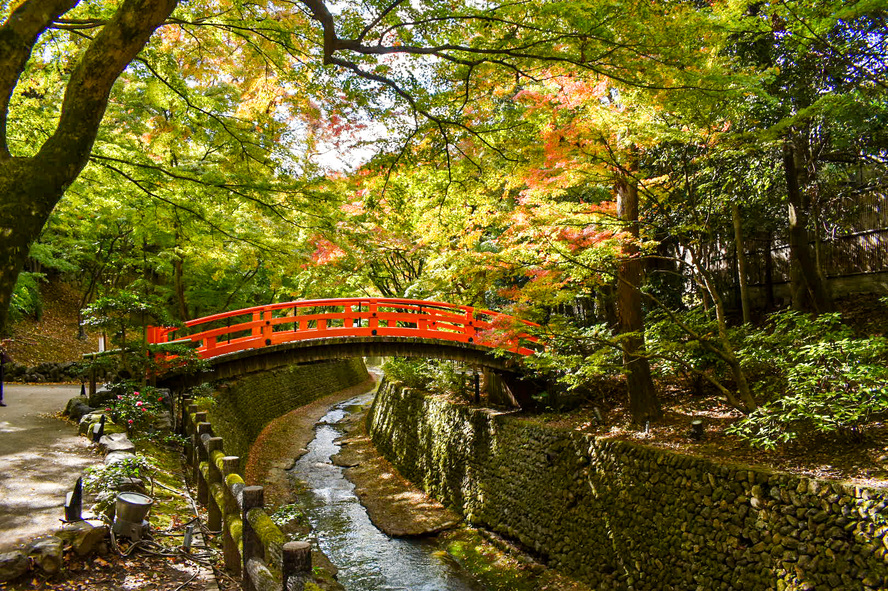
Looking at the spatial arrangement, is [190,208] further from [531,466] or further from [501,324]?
[531,466]

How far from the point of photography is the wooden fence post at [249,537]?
148 inches

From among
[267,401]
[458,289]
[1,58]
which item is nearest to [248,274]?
[267,401]

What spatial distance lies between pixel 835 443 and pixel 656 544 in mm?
2592

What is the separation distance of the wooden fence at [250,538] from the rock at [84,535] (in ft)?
3.04

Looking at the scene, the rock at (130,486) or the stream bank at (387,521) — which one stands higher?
the rock at (130,486)

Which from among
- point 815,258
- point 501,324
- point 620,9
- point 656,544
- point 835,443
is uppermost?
point 620,9

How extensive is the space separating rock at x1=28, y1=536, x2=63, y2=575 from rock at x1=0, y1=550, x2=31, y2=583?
2.9 inches

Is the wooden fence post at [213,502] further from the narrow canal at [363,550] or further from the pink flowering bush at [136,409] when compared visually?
the narrow canal at [363,550]

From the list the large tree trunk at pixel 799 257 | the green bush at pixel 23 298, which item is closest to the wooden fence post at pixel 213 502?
the large tree trunk at pixel 799 257

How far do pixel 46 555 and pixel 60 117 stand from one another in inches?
125

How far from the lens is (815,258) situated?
10586 millimetres

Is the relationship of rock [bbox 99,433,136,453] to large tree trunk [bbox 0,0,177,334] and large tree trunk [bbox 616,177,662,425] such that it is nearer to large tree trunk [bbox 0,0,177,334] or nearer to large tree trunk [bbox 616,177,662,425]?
large tree trunk [bbox 0,0,177,334]

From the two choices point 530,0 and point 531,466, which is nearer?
point 530,0

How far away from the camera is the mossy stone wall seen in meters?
12.4
